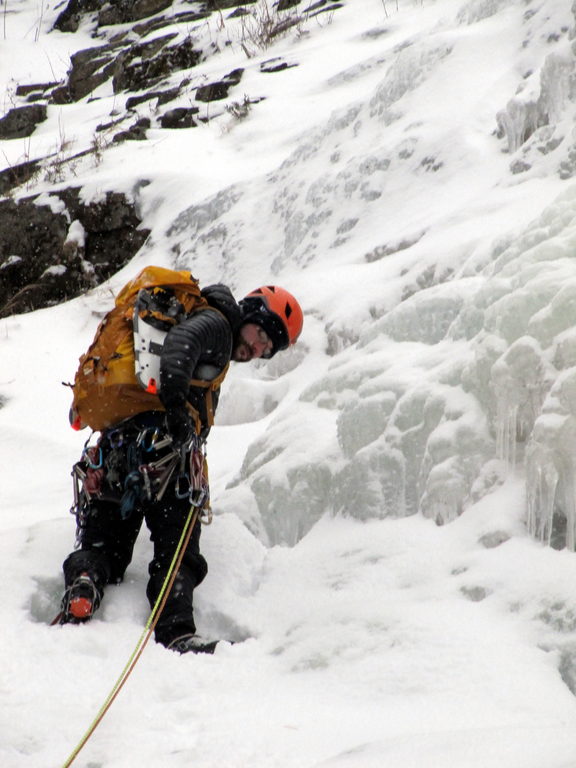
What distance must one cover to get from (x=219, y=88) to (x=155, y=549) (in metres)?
9.94

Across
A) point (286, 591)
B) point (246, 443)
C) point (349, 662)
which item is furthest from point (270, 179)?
point (349, 662)

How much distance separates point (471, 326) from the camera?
11.4 feet

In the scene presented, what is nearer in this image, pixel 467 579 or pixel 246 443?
pixel 467 579

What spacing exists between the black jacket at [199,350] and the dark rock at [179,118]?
8.47 m

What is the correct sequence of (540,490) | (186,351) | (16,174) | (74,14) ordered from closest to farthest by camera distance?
1. (540,490)
2. (186,351)
3. (16,174)
4. (74,14)

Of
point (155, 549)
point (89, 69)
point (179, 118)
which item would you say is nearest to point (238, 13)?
point (89, 69)

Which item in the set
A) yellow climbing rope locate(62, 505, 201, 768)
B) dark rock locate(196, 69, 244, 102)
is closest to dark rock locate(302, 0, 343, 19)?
dark rock locate(196, 69, 244, 102)

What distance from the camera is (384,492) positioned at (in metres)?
3.20

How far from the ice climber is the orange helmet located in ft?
0.28

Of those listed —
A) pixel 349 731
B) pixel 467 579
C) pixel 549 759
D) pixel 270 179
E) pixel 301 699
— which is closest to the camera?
pixel 549 759

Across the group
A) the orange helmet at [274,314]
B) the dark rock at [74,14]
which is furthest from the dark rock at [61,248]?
→ the dark rock at [74,14]

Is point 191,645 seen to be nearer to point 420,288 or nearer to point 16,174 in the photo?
point 420,288

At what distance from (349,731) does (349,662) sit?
0.50m

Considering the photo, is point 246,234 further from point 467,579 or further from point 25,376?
point 467,579
